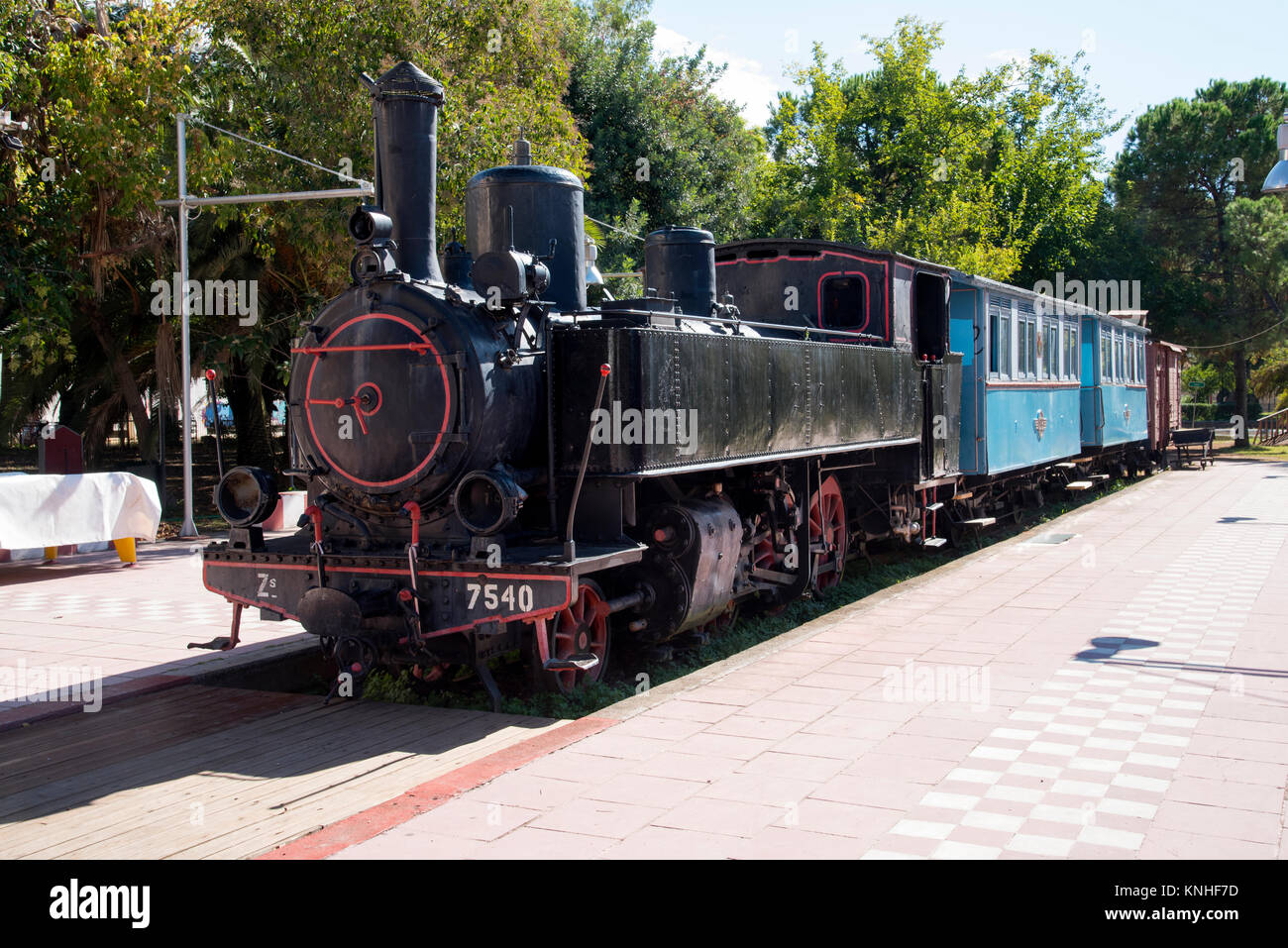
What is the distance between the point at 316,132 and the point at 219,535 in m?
5.76

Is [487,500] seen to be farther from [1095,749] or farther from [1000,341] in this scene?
[1000,341]

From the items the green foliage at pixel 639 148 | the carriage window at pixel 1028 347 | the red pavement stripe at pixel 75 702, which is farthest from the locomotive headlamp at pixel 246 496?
the green foliage at pixel 639 148

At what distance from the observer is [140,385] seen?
835 inches

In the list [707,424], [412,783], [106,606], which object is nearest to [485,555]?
[412,783]

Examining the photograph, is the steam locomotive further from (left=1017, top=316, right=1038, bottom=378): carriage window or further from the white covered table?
(left=1017, top=316, right=1038, bottom=378): carriage window

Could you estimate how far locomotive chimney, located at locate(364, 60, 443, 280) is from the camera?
20.7 ft

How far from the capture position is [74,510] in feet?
37.4

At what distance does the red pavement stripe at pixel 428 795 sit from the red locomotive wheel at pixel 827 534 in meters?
4.29

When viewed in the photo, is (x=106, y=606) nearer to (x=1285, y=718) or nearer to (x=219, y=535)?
(x=219, y=535)

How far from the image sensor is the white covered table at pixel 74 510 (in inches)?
427

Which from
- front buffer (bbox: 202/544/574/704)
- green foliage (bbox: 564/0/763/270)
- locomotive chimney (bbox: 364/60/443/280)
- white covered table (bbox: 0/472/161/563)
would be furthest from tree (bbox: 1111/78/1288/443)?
front buffer (bbox: 202/544/574/704)

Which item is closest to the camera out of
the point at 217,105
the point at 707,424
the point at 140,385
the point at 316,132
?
the point at 707,424

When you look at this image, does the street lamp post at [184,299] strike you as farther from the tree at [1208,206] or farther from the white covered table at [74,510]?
the tree at [1208,206]

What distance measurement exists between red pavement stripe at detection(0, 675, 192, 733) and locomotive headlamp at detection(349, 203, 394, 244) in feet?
9.85
